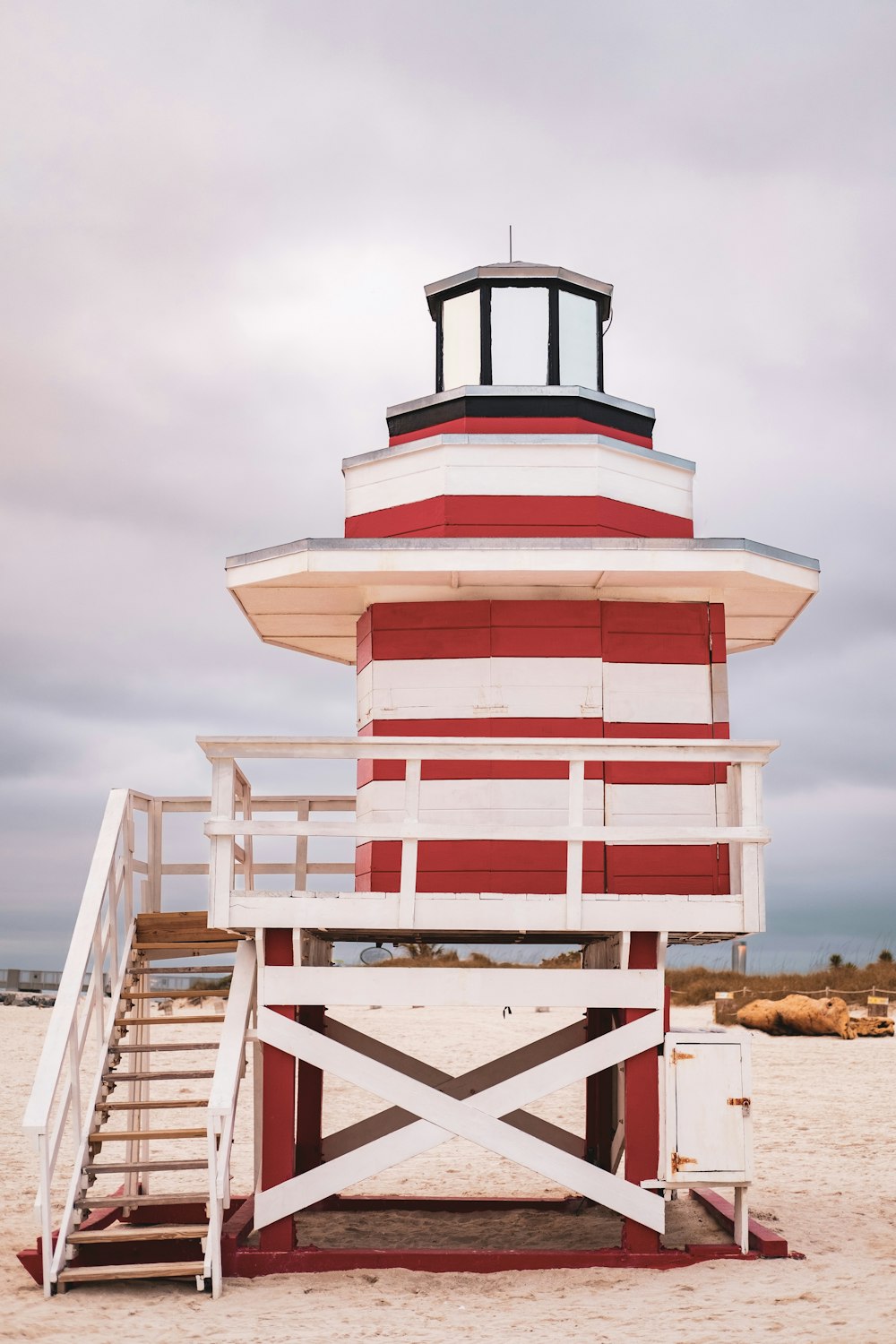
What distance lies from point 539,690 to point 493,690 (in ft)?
1.21

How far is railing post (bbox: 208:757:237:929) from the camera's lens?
31.8 feet

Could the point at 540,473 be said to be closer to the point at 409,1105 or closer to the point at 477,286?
the point at 477,286

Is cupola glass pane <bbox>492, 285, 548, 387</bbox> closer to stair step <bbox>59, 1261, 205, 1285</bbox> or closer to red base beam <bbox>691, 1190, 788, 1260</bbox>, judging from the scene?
red base beam <bbox>691, 1190, 788, 1260</bbox>

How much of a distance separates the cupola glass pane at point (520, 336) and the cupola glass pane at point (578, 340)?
0.17 meters

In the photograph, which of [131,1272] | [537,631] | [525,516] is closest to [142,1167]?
[131,1272]

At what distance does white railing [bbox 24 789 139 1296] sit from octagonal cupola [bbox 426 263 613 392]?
488 centimetres

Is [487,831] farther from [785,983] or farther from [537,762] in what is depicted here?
[785,983]

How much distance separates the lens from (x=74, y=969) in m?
9.70

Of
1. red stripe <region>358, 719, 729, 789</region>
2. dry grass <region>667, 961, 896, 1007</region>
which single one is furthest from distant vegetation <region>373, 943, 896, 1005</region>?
red stripe <region>358, 719, 729, 789</region>

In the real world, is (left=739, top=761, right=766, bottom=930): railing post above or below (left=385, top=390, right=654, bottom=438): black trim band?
below

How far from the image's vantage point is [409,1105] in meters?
9.70

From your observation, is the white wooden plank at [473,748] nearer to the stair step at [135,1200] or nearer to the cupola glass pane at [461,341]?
the stair step at [135,1200]

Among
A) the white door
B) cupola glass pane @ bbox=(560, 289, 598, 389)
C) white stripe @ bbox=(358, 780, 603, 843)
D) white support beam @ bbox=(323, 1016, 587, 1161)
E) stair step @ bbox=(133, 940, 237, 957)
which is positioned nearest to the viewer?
the white door

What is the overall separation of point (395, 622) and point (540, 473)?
70.0 inches
